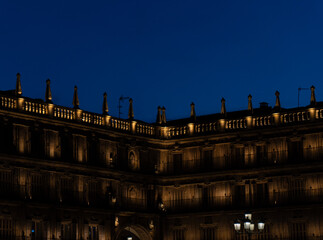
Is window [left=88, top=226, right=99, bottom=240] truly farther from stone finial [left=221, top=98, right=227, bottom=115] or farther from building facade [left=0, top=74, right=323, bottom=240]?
stone finial [left=221, top=98, right=227, bottom=115]

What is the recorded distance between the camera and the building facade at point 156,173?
6994 centimetres

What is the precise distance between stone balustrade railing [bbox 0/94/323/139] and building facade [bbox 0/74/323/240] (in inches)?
3.6

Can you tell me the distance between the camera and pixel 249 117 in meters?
78.2

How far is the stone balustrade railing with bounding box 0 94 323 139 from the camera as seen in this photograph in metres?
70.8

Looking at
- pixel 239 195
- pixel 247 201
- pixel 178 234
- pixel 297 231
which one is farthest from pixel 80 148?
pixel 297 231

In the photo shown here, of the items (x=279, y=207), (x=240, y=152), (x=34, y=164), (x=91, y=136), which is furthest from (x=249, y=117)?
(x=34, y=164)

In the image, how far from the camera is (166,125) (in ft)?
272

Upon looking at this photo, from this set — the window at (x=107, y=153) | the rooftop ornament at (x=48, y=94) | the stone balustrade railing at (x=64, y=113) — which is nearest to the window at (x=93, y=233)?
the window at (x=107, y=153)

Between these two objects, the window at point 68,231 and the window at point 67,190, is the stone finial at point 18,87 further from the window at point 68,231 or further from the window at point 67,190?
the window at point 68,231

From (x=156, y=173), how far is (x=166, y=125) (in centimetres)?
481

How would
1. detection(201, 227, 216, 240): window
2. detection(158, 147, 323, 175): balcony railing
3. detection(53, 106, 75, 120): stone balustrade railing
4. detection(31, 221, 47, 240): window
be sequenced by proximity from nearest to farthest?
detection(31, 221, 47, 240): window → detection(53, 106, 75, 120): stone balustrade railing → detection(158, 147, 323, 175): balcony railing → detection(201, 227, 216, 240): window

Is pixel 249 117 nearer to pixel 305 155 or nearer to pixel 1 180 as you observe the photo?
pixel 305 155

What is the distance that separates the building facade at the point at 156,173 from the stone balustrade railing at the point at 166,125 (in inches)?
3.6

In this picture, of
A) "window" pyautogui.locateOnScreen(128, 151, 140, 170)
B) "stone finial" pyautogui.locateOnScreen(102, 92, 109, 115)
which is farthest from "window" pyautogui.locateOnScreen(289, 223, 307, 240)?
"stone finial" pyautogui.locateOnScreen(102, 92, 109, 115)
